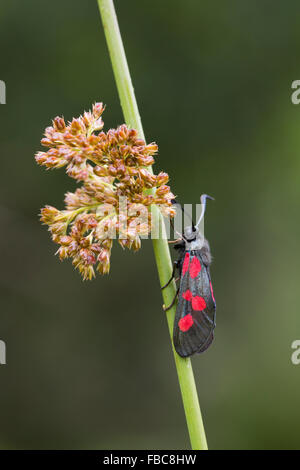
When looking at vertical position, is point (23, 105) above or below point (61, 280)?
above

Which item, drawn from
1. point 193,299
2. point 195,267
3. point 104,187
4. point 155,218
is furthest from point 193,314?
point 104,187

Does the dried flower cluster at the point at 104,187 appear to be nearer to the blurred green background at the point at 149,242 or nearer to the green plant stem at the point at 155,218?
the green plant stem at the point at 155,218

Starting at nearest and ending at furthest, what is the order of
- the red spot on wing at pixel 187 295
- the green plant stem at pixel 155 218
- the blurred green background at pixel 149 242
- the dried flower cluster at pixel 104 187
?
the green plant stem at pixel 155 218
the dried flower cluster at pixel 104 187
the red spot on wing at pixel 187 295
the blurred green background at pixel 149 242

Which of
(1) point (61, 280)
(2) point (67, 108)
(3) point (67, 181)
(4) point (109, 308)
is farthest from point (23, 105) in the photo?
(4) point (109, 308)

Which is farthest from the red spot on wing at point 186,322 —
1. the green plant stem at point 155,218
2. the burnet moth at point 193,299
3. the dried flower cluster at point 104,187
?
the dried flower cluster at point 104,187

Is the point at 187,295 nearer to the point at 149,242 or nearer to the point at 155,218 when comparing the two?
the point at 155,218

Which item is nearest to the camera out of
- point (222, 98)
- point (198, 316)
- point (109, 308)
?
point (198, 316)

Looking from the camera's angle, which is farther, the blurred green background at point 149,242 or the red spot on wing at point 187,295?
the blurred green background at point 149,242

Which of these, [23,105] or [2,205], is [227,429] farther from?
[23,105]
